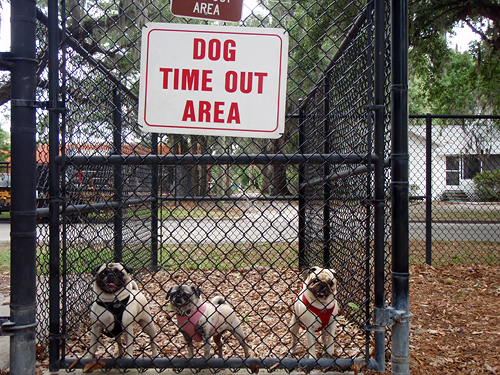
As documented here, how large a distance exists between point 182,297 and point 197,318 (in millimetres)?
180

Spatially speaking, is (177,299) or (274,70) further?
(177,299)

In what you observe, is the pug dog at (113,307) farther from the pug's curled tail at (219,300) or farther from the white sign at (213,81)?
the white sign at (213,81)

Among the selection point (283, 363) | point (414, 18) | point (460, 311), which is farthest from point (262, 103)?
point (414, 18)

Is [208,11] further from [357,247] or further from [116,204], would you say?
[116,204]

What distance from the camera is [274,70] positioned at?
2188 millimetres

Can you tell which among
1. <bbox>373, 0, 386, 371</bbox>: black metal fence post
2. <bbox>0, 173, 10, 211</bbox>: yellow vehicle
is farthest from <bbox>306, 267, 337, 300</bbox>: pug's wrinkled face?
<bbox>0, 173, 10, 211</bbox>: yellow vehicle

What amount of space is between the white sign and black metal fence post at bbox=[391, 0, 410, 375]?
651mm

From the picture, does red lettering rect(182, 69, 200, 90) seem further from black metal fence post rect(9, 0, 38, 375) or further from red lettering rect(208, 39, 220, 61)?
black metal fence post rect(9, 0, 38, 375)

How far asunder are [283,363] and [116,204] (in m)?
2.70

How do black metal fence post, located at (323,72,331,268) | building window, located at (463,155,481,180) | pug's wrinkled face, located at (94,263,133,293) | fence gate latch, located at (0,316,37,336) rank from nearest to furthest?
A: 1. fence gate latch, located at (0,316,37,336)
2. pug's wrinkled face, located at (94,263,133,293)
3. black metal fence post, located at (323,72,331,268)
4. building window, located at (463,155,481,180)

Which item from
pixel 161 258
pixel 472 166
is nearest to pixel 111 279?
pixel 161 258

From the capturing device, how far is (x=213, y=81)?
2182mm

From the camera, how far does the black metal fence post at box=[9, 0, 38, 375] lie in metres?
2.06

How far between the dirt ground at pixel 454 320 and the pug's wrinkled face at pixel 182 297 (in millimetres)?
1017
